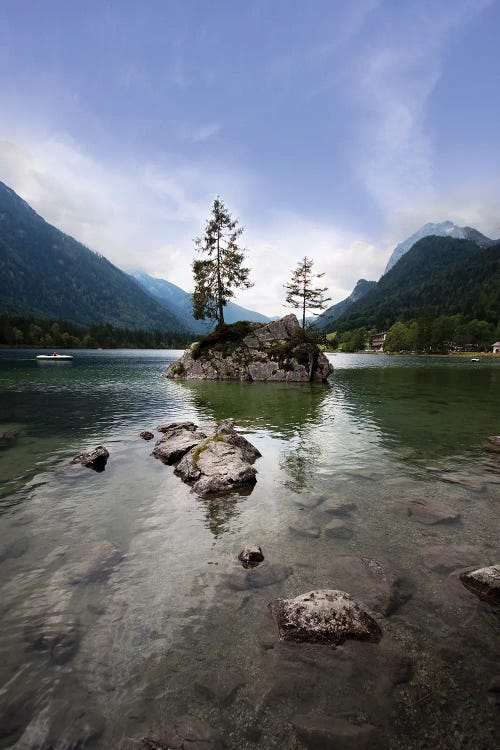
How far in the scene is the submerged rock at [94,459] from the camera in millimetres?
15748

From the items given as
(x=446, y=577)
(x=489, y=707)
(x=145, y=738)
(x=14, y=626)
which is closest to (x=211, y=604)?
(x=145, y=738)

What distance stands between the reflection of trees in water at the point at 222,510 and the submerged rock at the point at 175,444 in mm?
4557

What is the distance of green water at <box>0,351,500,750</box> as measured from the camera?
200 inches

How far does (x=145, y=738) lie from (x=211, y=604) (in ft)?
9.00

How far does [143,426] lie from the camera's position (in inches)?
940

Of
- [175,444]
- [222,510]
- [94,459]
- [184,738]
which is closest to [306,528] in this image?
[222,510]

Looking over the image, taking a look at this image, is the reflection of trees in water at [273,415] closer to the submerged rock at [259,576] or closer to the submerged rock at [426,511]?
the submerged rock at [259,576]

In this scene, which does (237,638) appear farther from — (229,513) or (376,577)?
(229,513)

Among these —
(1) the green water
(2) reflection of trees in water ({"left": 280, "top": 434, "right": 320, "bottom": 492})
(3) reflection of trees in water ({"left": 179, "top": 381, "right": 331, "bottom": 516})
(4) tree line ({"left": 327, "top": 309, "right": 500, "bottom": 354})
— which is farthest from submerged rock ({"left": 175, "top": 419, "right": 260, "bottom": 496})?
(4) tree line ({"left": 327, "top": 309, "right": 500, "bottom": 354})

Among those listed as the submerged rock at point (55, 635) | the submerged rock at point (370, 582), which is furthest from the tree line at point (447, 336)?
the submerged rock at point (55, 635)

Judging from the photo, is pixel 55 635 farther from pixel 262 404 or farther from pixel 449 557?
pixel 262 404

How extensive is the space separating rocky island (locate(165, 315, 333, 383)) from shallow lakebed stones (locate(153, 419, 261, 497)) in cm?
3587

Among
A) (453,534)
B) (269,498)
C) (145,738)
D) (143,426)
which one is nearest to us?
(145,738)

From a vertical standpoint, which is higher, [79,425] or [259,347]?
[259,347]
